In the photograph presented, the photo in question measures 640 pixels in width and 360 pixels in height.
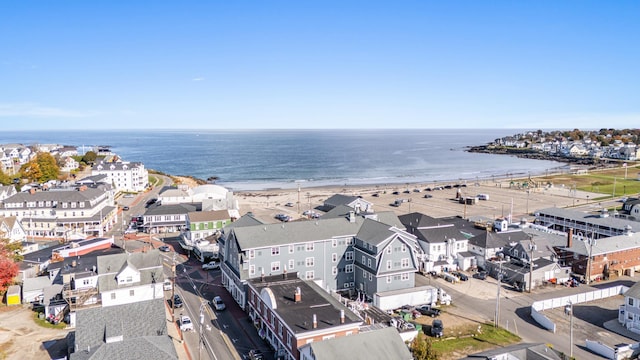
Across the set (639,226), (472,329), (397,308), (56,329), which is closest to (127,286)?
(56,329)

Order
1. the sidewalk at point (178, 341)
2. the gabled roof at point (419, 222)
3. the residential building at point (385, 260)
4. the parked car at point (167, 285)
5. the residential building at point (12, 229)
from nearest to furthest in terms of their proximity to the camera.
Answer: the sidewalk at point (178, 341)
the residential building at point (385, 260)
the parked car at point (167, 285)
the gabled roof at point (419, 222)
the residential building at point (12, 229)

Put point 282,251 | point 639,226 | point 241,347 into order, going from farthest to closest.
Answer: point 639,226 < point 282,251 < point 241,347

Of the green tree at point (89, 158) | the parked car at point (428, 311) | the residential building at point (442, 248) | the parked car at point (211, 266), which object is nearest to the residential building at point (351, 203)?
the residential building at point (442, 248)

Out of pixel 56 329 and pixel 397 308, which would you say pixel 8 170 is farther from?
pixel 397 308

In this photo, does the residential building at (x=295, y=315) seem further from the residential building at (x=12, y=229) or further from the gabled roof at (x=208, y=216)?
the residential building at (x=12, y=229)

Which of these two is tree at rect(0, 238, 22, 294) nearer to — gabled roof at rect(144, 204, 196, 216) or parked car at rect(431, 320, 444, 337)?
gabled roof at rect(144, 204, 196, 216)

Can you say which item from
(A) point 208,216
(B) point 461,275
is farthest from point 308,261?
Result: (A) point 208,216
